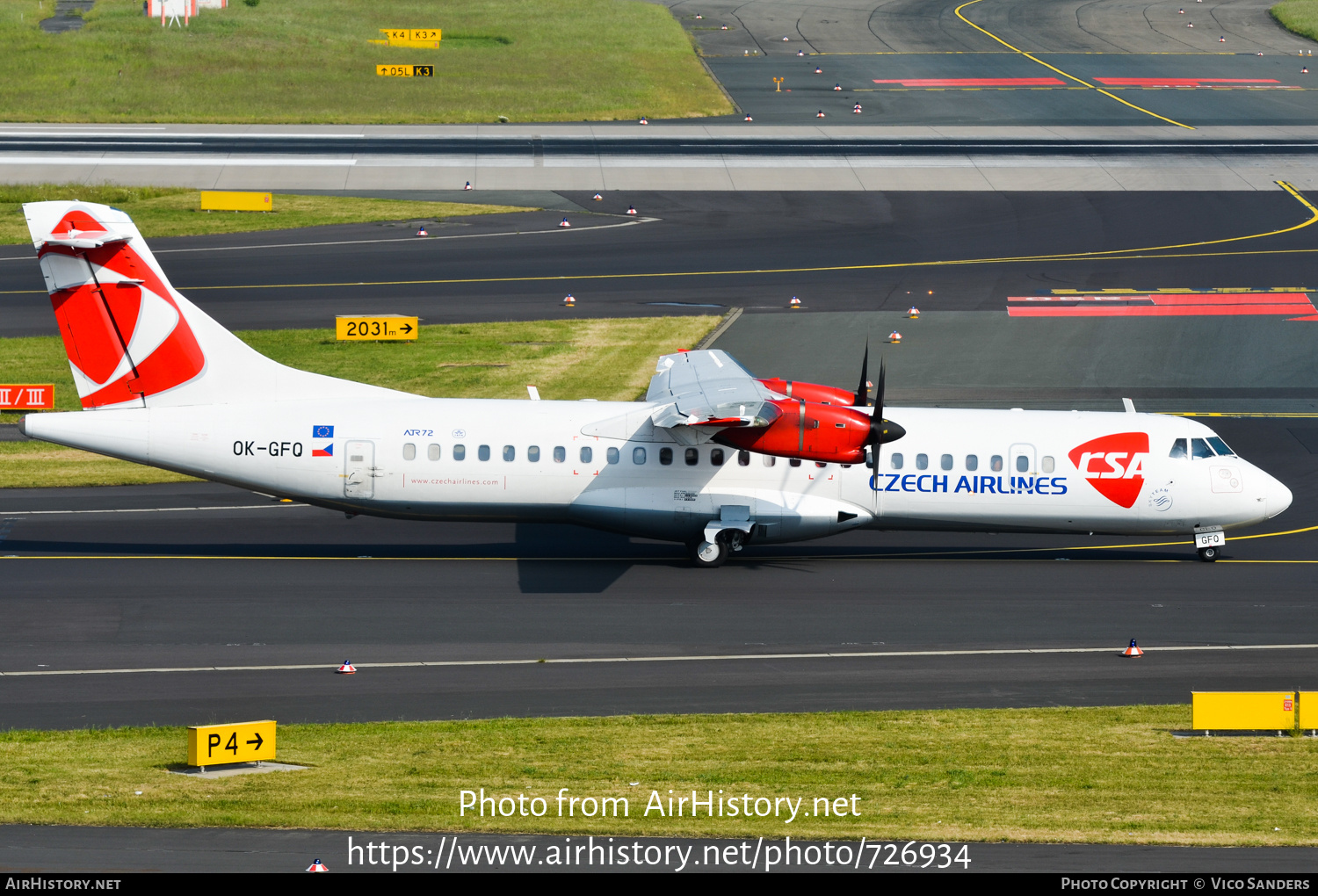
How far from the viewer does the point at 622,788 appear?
18.2m

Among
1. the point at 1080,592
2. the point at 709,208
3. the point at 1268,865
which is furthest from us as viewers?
the point at 709,208

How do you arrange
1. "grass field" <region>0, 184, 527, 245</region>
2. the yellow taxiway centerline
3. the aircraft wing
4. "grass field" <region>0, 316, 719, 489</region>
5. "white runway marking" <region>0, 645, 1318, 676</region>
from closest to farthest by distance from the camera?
"white runway marking" <region>0, 645, 1318, 676</region> → the aircraft wing → "grass field" <region>0, 316, 719, 489</region> → "grass field" <region>0, 184, 527, 245</region> → the yellow taxiway centerline

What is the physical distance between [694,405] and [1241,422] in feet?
63.9

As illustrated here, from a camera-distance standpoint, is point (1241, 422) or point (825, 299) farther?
point (825, 299)

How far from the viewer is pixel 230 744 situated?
18.5 meters

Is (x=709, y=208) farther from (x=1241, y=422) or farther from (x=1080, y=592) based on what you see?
(x=1080, y=592)

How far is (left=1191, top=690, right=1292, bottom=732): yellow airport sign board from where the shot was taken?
802 inches

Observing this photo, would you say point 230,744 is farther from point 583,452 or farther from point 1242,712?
point 1242,712

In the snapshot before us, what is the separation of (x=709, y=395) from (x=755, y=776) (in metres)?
9.42

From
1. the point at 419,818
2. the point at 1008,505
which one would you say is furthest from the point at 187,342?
the point at 1008,505

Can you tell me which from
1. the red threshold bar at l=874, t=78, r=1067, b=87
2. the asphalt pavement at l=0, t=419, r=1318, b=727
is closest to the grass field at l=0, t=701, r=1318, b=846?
the asphalt pavement at l=0, t=419, r=1318, b=727

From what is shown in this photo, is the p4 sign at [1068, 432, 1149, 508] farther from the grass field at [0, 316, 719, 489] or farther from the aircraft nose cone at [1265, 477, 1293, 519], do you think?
the grass field at [0, 316, 719, 489]

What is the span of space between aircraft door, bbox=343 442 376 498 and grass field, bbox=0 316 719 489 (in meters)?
9.38

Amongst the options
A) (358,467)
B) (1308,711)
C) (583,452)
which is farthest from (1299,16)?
(1308,711)
